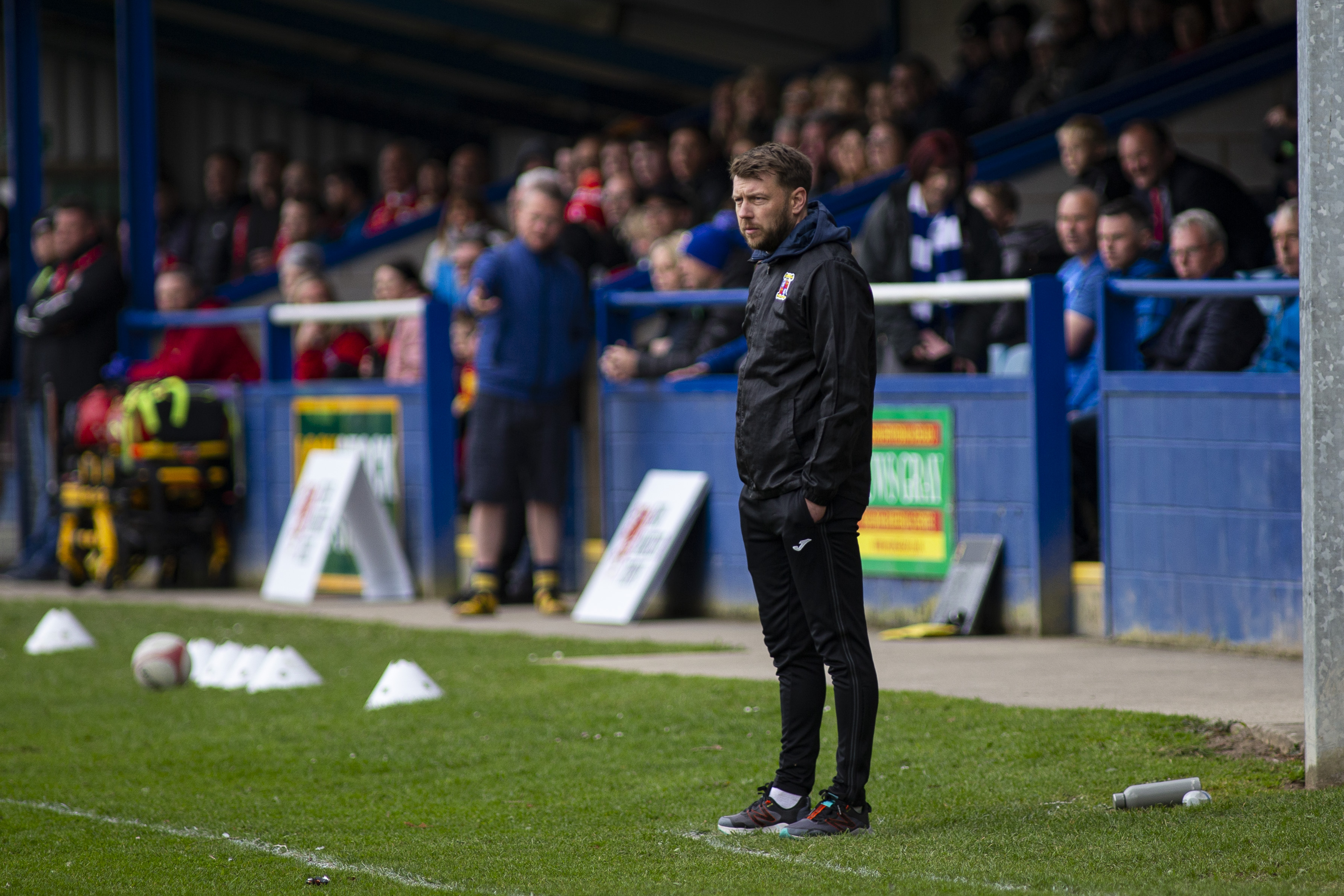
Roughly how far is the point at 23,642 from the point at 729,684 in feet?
14.6

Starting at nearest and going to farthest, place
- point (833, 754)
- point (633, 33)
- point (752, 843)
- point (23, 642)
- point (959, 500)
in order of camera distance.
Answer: point (752, 843), point (833, 754), point (959, 500), point (23, 642), point (633, 33)

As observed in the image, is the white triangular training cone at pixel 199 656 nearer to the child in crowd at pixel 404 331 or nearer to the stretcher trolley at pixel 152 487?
the child in crowd at pixel 404 331

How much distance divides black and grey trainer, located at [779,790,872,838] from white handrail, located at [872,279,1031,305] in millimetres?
4152

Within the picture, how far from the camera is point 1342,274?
5512 millimetres

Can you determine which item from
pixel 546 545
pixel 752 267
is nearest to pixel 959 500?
pixel 752 267

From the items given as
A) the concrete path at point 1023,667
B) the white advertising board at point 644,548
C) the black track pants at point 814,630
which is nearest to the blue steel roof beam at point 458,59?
the white advertising board at point 644,548

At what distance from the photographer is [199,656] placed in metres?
8.80

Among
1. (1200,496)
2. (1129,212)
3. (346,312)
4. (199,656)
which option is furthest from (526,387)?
→ (1200,496)

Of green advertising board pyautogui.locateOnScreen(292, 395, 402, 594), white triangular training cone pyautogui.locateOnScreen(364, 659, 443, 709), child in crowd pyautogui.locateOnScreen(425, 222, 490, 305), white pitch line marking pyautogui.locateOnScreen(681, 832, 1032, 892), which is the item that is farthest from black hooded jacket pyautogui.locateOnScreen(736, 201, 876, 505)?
green advertising board pyautogui.locateOnScreen(292, 395, 402, 594)

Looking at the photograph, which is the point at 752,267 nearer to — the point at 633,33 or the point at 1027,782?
the point at 1027,782

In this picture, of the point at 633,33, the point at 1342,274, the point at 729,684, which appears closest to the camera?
the point at 1342,274

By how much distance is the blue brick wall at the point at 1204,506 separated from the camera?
812 cm

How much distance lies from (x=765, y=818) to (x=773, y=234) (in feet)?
5.45

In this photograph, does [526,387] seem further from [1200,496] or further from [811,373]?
[811,373]
